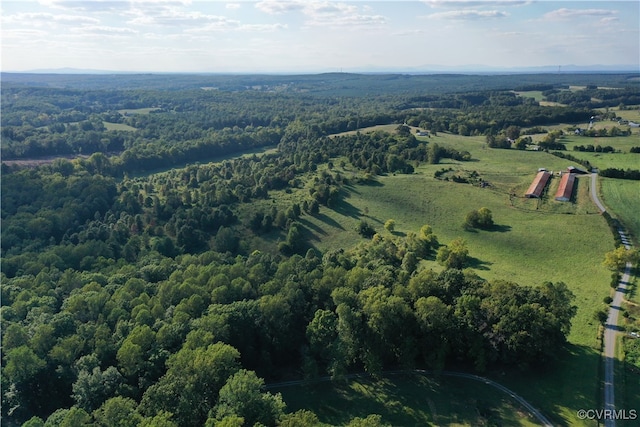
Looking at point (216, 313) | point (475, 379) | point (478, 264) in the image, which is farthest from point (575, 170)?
point (216, 313)

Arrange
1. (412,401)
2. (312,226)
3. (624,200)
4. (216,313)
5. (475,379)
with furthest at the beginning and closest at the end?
1. (312,226)
2. (624,200)
3. (216,313)
4. (475,379)
5. (412,401)

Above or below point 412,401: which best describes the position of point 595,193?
above

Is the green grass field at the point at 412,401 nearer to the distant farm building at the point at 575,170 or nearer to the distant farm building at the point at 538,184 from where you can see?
the distant farm building at the point at 538,184

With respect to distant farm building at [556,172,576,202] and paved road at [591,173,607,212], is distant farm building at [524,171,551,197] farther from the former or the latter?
paved road at [591,173,607,212]

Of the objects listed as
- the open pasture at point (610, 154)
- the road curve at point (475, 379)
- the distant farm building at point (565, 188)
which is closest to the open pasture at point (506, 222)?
the distant farm building at point (565, 188)

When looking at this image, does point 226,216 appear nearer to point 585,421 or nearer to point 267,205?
point 267,205

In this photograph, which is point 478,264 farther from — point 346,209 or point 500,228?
point 346,209
